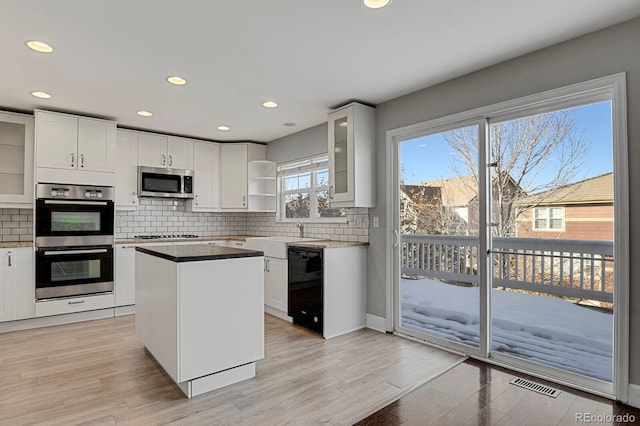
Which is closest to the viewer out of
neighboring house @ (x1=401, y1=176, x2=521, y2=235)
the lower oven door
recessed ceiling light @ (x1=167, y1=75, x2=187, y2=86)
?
neighboring house @ (x1=401, y1=176, x2=521, y2=235)

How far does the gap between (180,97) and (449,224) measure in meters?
3.01

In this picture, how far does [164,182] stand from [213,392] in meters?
3.48

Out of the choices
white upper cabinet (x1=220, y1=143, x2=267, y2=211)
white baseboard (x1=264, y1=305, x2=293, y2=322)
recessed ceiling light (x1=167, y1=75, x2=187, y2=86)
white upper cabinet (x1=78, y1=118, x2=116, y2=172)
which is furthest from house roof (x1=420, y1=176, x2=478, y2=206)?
white upper cabinet (x1=78, y1=118, x2=116, y2=172)

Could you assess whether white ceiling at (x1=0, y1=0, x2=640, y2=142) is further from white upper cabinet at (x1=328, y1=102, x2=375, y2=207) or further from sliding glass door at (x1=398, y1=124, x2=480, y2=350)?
sliding glass door at (x1=398, y1=124, x2=480, y2=350)

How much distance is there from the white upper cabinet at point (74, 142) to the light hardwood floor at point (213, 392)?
1.96 m

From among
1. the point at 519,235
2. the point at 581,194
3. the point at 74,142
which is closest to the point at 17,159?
the point at 74,142

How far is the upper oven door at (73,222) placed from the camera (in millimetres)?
4074

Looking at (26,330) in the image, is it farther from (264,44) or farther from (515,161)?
(515,161)

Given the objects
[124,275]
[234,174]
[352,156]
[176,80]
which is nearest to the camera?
[176,80]

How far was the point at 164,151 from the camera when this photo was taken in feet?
17.2

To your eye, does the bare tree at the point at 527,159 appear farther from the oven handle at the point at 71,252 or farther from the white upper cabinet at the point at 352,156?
the oven handle at the point at 71,252

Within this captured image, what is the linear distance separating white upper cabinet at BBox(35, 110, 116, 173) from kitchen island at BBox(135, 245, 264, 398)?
232 cm

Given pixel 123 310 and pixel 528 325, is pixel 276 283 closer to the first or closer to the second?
pixel 123 310

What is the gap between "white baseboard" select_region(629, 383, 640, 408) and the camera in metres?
2.29
